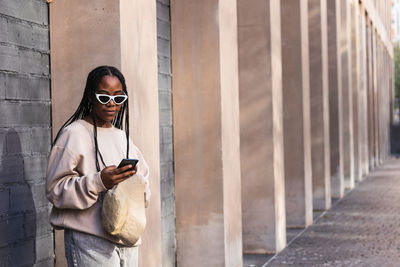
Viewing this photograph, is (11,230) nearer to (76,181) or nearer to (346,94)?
(76,181)

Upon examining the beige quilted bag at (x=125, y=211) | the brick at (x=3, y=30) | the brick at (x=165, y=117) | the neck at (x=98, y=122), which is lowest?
the beige quilted bag at (x=125, y=211)

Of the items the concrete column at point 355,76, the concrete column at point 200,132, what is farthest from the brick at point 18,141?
the concrete column at point 355,76

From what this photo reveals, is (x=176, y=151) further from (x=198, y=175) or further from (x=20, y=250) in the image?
(x=20, y=250)

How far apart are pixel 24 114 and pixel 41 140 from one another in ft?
0.99

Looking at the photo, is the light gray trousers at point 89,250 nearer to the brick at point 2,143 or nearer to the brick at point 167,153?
the brick at point 2,143

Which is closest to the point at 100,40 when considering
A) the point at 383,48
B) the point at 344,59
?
the point at 344,59

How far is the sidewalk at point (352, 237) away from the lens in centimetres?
1023

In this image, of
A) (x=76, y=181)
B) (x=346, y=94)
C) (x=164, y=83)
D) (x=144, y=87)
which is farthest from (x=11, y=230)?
(x=346, y=94)

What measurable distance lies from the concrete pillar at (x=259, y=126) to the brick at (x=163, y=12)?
2758 mm

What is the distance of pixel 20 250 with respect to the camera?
207 inches

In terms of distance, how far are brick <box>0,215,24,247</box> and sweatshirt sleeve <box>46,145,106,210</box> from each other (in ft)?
3.77

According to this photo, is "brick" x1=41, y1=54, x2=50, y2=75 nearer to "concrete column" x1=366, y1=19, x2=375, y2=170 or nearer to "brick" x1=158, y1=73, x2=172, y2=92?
"brick" x1=158, y1=73, x2=172, y2=92

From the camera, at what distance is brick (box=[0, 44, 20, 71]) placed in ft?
16.9

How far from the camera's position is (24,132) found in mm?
5398
